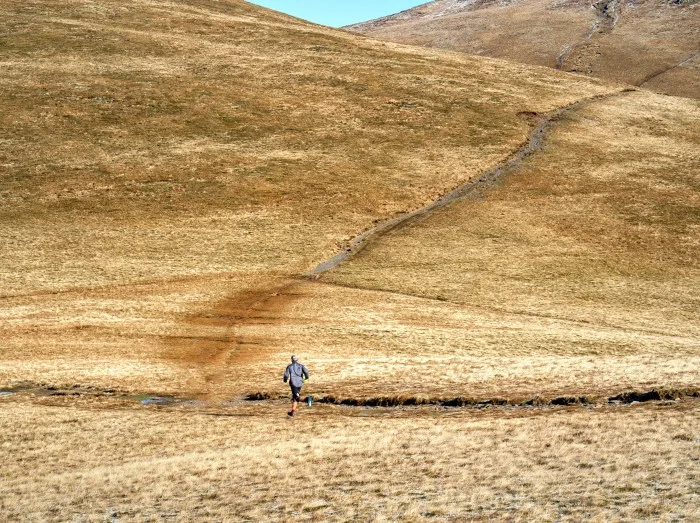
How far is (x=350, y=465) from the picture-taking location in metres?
21.6

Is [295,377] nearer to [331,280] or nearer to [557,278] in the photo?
[331,280]

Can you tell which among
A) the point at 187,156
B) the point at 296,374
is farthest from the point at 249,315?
the point at 187,156

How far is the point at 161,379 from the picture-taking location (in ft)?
105

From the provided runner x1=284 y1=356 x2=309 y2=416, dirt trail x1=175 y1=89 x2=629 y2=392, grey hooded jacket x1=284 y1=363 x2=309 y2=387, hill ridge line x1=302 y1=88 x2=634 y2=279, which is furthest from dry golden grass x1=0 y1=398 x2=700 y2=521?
hill ridge line x1=302 y1=88 x2=634 y2=279

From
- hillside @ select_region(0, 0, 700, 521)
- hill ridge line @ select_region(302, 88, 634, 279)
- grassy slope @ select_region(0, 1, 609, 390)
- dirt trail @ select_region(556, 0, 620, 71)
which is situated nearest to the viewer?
hillside @ select_region(0, 0, 700, 521)

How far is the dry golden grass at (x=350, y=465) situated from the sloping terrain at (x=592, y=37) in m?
119

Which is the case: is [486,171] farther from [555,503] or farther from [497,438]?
[555,503]

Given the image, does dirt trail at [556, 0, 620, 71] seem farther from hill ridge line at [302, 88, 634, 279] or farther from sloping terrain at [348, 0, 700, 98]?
hill ridge line at [302, 88, 634, 279]

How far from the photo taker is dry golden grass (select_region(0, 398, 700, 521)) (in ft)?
59.3

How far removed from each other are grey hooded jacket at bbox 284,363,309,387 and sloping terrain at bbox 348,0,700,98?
11890 centimetres

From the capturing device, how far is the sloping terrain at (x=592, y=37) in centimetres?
13975

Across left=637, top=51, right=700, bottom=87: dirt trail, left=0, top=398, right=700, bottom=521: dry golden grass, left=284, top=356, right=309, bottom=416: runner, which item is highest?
left=637, top=51, right=700, bottom=87: dirt trail

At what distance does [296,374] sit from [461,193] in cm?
4557

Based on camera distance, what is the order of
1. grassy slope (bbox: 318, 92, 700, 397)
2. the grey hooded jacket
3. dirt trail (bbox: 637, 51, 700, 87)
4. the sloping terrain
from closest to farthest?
1. the grey hooded jacket
2. grassy slope (bbox: 318, 92, 700, 397)
3. dirt trail (bbox: 637, 51, 700, 87)
4. the sloping terrain
